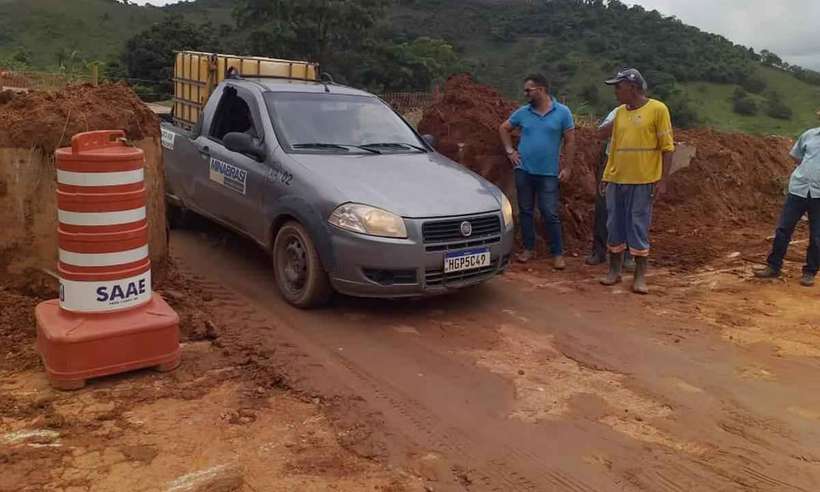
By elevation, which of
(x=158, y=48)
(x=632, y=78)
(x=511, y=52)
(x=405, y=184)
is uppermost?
(x=511, y=52)

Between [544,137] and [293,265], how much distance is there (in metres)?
2.88

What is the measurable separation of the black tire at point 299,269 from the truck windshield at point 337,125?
2.56 ft

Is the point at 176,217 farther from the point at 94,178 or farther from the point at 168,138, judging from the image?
the point at 94,178

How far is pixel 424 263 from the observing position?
5.20m

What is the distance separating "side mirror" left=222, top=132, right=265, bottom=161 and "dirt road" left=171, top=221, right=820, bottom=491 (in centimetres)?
112

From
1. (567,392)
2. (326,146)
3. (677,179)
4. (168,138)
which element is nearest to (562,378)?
(567,392)

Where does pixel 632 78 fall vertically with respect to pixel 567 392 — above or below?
above

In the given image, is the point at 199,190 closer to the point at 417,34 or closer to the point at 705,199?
the point at 705,199

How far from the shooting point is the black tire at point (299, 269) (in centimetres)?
536

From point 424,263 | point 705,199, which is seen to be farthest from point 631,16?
point 424,263

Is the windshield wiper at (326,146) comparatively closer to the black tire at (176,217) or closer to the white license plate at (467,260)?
the white license plate at (467,260)

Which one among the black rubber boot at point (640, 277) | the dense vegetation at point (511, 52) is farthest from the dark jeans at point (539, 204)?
the dense vegetation at point (511, 52)

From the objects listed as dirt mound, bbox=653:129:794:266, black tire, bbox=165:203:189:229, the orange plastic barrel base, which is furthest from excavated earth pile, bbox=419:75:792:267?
the orange plastic barrel base

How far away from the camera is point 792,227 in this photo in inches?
279
